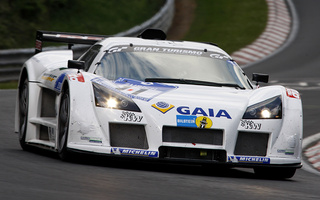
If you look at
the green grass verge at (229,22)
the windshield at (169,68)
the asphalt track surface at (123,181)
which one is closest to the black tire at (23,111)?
the asphalt track surface at (123,181)

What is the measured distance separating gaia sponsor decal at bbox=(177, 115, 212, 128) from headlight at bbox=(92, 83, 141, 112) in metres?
0.34

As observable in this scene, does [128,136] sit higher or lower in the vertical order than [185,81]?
lower

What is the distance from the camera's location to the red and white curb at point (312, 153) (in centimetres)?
781

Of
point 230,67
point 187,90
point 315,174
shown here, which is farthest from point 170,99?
point 315,174

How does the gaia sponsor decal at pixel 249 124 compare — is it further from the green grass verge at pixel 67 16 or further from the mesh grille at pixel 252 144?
the green grass verge at pixel 67 16

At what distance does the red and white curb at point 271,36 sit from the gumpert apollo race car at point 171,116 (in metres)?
12.1

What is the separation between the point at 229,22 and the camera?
24016mm

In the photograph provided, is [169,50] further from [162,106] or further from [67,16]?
[67,16]

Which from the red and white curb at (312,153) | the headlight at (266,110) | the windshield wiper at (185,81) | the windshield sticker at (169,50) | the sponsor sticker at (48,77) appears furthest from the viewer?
the red and white curb at (312,153)

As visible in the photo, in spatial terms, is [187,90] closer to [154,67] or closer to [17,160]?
[154,67]

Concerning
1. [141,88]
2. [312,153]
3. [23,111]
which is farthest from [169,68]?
[312,153]

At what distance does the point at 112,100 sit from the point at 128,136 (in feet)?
1.05

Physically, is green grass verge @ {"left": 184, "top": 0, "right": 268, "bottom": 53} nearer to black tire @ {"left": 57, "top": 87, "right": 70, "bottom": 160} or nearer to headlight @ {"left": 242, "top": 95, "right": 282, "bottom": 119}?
headlight @ {"left": 242, "top": 95, "right": 282, "bottom": 119}

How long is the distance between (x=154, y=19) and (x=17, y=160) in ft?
49.9
